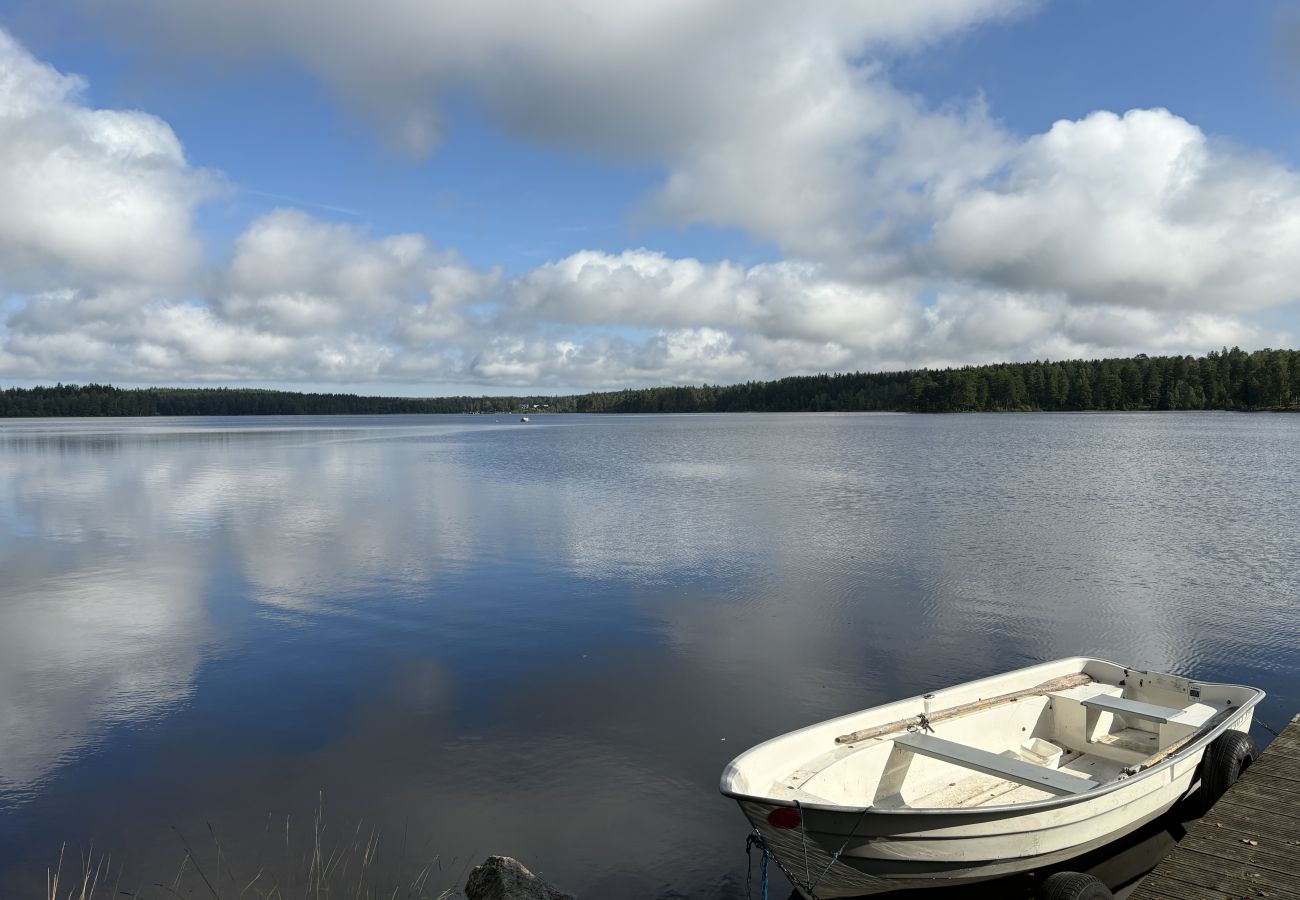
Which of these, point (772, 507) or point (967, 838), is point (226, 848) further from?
point (772, 507)

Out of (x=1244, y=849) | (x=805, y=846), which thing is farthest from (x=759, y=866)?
(x=1244, y=849)

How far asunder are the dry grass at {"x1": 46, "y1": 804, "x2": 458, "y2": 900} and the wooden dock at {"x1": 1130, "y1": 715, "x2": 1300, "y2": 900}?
20.3ft

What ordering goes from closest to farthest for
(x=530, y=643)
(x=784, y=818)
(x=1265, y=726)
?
(x=784, y=818) → (x=1265, y=726) → (x=530, y=643)

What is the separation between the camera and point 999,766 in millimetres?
7758

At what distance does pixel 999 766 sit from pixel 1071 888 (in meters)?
1.12

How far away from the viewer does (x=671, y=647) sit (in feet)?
47.8

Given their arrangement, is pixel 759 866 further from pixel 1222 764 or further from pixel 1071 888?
pixel 1222 764

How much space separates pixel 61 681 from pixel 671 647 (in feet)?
32.5

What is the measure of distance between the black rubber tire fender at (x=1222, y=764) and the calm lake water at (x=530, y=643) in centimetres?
325

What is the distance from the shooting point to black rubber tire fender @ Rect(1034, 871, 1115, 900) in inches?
273

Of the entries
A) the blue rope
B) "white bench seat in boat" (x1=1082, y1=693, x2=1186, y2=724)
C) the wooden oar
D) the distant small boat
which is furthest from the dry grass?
"white bench seat in boat" (x1=1082, y1=693, x2=1186, y2=724)

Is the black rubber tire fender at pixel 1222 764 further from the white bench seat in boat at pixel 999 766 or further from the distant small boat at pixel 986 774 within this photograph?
the white bench seat in boat at pixel 999 766

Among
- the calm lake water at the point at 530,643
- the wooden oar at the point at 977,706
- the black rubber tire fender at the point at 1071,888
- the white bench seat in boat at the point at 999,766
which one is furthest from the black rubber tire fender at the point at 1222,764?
the calm lake water at the point at 530,643

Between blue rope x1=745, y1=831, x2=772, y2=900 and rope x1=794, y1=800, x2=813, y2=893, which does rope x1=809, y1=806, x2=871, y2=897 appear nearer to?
rope x1=794, y1=800, x2=813, y2=893
